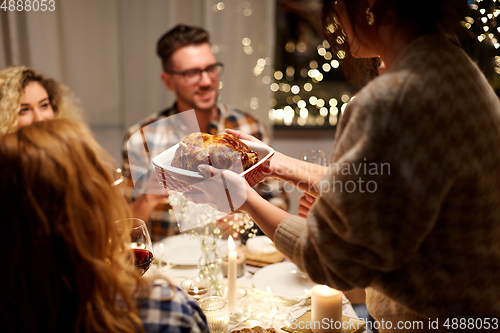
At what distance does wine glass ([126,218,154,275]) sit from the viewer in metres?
1.04

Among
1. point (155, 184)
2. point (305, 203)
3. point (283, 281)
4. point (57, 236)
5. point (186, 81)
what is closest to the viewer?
point (57, 236)

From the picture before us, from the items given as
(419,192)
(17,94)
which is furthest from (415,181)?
(17,94)

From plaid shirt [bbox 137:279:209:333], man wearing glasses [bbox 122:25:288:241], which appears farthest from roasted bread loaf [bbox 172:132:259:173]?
man wearing glasses [bbox 122:25:288:241]

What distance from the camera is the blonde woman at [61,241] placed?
61 centimetres

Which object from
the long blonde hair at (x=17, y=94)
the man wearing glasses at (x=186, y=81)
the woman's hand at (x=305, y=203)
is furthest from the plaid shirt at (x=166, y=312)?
the man wearing glasses at (x=186, y=81)

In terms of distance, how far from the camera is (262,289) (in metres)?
1.32

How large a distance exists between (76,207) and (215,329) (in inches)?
24.8

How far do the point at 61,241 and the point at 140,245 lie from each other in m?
0.43

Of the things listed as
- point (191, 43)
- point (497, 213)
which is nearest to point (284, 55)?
point (191, 43)

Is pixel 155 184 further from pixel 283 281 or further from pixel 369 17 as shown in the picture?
pixel 369 17

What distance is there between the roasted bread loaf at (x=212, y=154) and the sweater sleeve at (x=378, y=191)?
0.30m

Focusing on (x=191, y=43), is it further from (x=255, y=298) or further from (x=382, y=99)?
(x=382, y=99)

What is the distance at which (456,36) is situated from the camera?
823 millimetres

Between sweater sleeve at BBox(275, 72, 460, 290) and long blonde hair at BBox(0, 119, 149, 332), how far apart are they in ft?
1.26
